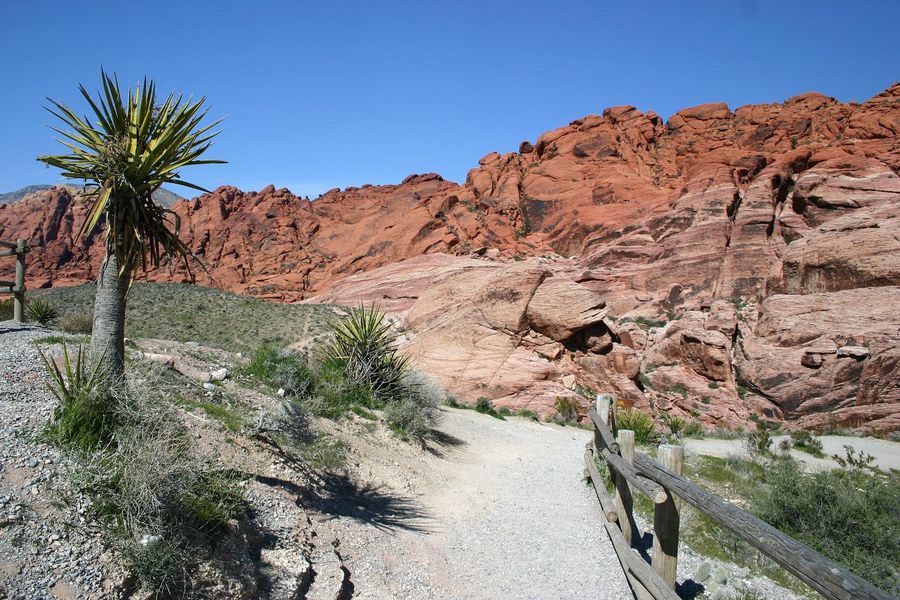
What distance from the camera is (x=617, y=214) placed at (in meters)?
48.6

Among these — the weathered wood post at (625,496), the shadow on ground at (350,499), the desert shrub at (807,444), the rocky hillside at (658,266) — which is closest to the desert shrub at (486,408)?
the rocky hillside at (658,266)

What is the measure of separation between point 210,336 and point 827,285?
3210cm

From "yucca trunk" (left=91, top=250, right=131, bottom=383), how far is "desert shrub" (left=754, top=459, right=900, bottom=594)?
29.5 ft

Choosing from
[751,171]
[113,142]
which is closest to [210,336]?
[113,142]

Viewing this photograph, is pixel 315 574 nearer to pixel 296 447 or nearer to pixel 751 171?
pixel 296 447

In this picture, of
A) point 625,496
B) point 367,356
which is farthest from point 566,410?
point 625,496

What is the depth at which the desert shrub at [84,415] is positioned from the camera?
16.1ft

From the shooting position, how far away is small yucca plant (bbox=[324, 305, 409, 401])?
13.0 meters

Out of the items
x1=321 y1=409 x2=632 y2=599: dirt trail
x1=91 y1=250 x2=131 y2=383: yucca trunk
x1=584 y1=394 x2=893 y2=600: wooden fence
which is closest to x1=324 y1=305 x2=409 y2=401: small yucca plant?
x1=321 y1=409 x2=632 y2=599: dirt trail

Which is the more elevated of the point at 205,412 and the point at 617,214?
the point at 617,214

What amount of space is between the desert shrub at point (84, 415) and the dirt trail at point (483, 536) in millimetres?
2607

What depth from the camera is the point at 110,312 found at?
594 cm

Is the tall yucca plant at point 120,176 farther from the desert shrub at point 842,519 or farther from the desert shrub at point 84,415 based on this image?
the desert shrub at point 842,519

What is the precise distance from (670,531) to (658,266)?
3465 cm
